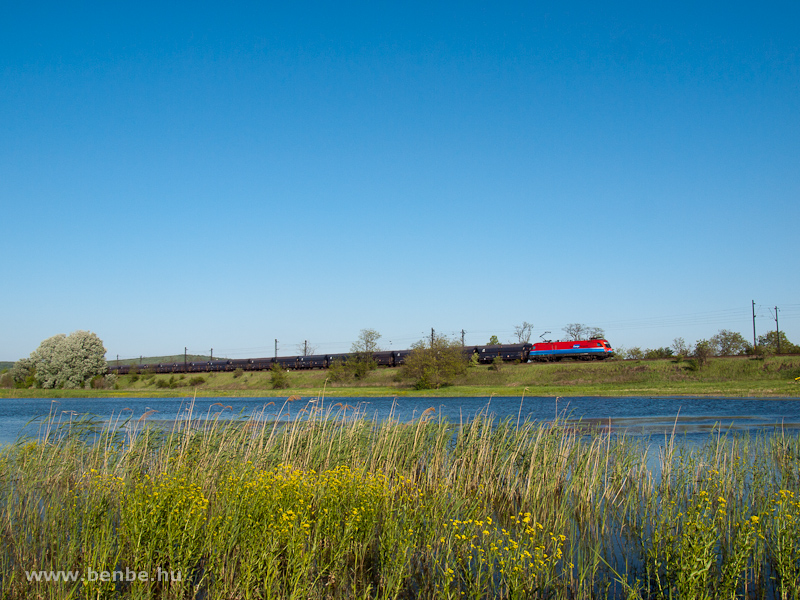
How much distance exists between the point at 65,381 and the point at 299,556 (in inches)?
3025

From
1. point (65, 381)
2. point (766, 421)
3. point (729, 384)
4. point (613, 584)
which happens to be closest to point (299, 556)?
point (613, 584)

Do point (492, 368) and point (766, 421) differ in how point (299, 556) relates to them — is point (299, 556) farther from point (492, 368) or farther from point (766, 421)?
point (492, 368)

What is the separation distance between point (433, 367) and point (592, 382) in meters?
17.4

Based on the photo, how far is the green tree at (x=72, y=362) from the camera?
71.6 metres

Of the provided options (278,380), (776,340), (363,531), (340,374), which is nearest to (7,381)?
(278,380)

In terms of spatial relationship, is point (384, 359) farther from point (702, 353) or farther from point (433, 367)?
point (702, 353)

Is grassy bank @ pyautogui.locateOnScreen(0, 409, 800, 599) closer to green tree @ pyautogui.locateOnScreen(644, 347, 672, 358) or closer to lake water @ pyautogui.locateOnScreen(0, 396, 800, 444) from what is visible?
lake water @ pyautogui.locateOnScreen(0, 396, 800, 444)

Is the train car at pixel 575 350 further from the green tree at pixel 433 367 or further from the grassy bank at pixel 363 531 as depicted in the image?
the grassy bank at pixel 363 531

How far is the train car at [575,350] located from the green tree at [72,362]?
56.4 meters

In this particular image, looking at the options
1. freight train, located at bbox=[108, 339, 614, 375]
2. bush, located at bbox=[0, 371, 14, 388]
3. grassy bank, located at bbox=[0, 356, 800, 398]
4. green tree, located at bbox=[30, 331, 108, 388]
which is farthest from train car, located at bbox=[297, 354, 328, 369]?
bush, located at bbox=[0, 371, 14, 388]

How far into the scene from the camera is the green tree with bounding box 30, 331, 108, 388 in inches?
2820

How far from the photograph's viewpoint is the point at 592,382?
6425cm

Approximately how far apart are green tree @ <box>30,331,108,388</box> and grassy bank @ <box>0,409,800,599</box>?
6876 centimetres

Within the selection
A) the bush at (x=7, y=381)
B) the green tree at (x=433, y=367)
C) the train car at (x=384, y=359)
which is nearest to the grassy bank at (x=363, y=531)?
the green tree at (x=433, y=367)
